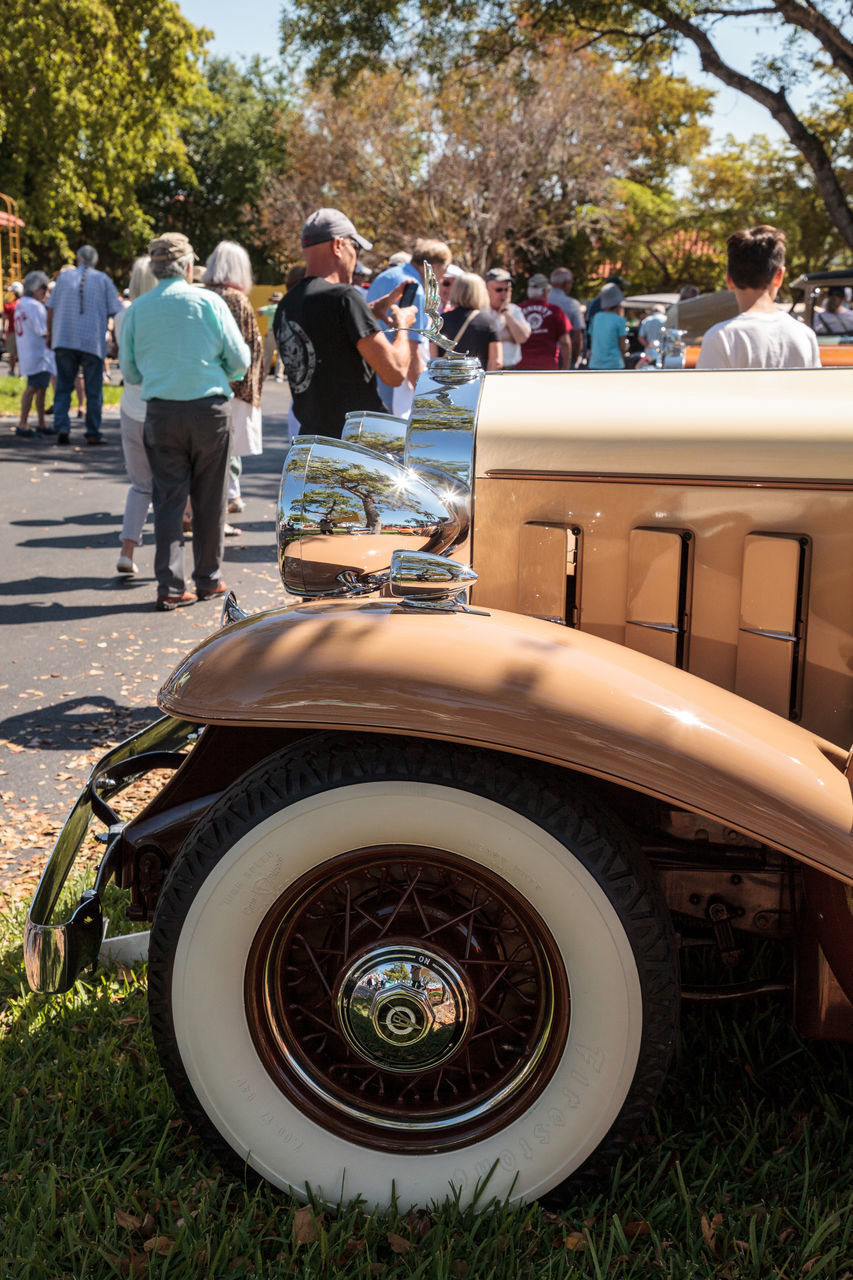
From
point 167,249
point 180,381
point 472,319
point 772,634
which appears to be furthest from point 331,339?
point 772,634

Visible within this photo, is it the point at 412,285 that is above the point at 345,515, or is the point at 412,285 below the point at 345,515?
above

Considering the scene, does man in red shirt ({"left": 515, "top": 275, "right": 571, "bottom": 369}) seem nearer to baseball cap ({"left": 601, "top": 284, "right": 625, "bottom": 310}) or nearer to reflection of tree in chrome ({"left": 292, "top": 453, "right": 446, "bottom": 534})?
baseball cap ({"left": 601, "top": 284, "right": 625, "bottom": 310})

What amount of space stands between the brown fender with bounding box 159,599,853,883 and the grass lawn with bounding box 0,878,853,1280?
0.76m

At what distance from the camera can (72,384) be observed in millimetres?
12570

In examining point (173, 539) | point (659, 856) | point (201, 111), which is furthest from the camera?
point (201, 111)

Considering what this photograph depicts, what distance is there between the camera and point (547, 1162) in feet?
6.32

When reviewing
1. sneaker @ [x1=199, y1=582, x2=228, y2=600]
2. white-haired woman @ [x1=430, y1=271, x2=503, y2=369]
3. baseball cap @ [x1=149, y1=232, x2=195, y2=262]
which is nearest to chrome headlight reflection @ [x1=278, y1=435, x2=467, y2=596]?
baseball cap @ [x1=149, y1=232, x2=195, y2=262]

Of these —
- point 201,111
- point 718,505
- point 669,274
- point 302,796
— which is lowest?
point 302,796

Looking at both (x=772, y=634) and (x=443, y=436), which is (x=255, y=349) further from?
(x=772, y=634)

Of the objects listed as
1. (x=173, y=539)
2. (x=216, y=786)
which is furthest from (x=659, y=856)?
(x=173, y=539)

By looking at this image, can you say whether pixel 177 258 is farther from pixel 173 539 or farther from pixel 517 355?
pixel 517 355

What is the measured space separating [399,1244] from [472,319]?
6.41 meters

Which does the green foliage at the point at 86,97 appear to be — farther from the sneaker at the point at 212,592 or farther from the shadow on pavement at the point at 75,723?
the shadow on pavement at the point at 75,723

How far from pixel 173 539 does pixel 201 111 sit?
127ft
